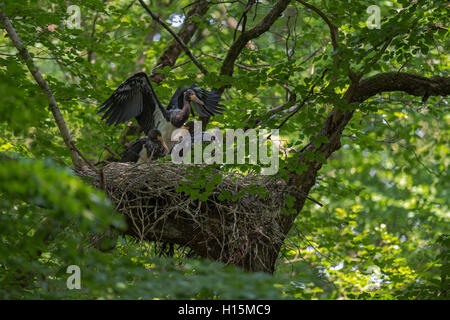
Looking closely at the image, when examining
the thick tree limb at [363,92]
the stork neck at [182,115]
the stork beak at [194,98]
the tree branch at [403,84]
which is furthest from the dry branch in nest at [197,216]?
the tree branch at [403,84]

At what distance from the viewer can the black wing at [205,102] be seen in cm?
570

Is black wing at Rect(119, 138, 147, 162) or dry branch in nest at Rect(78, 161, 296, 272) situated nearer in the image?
dry branch in nest at Rect(78, 161, 296, 272)

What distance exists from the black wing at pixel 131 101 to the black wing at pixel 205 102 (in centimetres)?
40

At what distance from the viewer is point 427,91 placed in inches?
194

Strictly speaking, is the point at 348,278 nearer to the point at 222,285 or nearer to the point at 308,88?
the point at 308,88

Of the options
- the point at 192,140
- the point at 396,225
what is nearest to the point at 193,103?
the point at 192,140

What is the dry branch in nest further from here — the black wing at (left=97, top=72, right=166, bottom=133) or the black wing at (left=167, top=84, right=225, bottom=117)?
the black wing at (left=167, top=84, right=225, bottom=117)

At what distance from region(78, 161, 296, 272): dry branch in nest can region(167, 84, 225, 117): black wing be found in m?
1.28

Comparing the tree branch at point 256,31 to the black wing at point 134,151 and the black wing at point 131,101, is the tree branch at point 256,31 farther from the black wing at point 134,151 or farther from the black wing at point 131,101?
the black wing at point 134,151

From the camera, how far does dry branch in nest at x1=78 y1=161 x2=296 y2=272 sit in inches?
171

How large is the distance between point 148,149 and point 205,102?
0.82m

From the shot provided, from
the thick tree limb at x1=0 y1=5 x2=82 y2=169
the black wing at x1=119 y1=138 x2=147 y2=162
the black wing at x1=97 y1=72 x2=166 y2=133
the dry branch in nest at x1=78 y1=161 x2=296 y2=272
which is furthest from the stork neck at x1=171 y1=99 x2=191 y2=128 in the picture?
the thick tree limb at x1=0 y1=5 x2=82 y2=169

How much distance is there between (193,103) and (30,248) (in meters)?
3.05

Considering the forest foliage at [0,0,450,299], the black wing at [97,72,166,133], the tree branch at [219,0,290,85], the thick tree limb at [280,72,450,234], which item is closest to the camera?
the forest foliage at [0,0,450,299]
